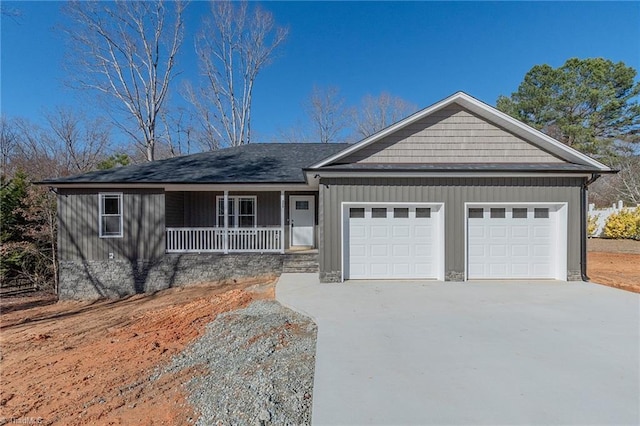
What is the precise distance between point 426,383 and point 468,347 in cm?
119

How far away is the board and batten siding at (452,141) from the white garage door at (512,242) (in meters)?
1.49

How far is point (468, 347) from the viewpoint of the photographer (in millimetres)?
3865

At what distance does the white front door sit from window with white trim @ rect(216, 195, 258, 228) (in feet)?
4.71

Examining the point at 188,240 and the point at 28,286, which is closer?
the point at 188,240

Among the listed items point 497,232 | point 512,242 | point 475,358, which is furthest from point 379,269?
point 475,358

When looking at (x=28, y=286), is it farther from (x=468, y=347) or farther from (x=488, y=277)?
(x=488, y=277)

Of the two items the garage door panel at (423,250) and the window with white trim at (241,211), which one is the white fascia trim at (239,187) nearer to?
the window with white trim at (241,211)

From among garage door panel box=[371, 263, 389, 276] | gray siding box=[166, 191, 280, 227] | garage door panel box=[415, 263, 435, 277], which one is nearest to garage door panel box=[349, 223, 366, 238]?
garage door panel box=[371, 263, 389, 276]

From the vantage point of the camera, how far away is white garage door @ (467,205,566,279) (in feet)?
25.9

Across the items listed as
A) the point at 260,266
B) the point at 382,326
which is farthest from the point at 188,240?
the point at 382,326

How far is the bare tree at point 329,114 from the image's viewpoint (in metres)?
25.5

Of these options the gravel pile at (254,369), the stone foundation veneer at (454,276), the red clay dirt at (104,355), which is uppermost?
the stone foundation veneer at (454,276)

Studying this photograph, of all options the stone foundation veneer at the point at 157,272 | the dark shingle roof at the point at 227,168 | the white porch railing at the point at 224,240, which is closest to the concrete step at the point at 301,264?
the stone foundation veneer at the point at 157,272

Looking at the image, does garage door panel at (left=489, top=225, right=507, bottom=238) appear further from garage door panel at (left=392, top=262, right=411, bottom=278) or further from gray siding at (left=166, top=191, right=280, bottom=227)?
gray siding at (left=166, top=191, right=280, bottom=227)
